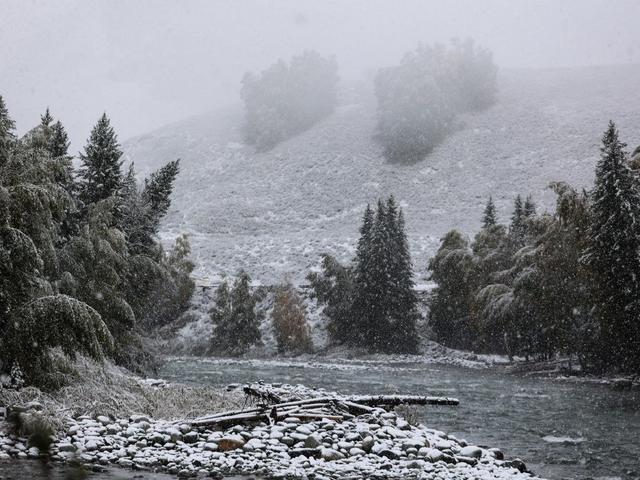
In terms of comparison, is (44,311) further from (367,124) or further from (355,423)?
(367,124)

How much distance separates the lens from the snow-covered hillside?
6675 cm

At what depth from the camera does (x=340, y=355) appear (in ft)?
138

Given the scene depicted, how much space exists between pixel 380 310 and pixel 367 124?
65.7 m

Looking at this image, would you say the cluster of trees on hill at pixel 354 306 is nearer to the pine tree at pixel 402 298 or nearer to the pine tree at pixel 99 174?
the pine tree at pixel 402 298

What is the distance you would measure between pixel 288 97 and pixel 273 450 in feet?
355

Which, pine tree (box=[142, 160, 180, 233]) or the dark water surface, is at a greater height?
pine tree (box=[142, 160, 180, 233])

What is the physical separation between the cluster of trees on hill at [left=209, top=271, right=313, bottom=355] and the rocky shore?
33.1 m

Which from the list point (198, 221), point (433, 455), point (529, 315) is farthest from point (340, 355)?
point (198, 221)

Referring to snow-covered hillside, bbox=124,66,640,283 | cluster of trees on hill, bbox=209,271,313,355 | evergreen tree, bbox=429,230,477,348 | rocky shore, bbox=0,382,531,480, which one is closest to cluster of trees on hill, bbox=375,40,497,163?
snow-covered hillside, bbox=124,66,640,283

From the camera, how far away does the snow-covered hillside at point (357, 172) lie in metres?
66.8

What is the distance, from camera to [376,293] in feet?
145

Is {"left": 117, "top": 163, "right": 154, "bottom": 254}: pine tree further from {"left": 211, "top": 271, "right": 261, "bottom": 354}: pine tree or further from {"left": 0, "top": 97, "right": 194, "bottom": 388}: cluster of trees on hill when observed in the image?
{"left": 211, "top": 271, "right": 261, "bottom": 354}: pine tree

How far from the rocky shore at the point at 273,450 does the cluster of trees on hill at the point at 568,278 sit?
1431 centimetres

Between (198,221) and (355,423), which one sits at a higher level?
(198,221)
